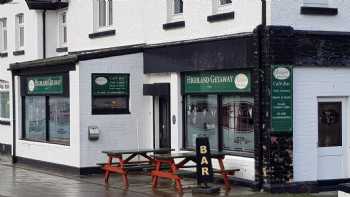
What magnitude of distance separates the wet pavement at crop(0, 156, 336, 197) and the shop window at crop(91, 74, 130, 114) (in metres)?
1.80

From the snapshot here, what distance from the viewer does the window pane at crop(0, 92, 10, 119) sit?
29688 millimetres

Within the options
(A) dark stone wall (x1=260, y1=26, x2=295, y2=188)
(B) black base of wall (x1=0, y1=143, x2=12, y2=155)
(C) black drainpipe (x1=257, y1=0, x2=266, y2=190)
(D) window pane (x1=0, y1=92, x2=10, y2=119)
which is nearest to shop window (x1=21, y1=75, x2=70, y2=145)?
(B) black base of wall (x1=0, y1=143, x2=12, y2=155)

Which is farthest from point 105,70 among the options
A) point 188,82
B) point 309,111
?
point 309,111

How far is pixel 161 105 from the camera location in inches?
840

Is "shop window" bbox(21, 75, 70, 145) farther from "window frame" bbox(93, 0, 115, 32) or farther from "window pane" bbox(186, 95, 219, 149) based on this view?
"window pane" bbox(186, 95, 219, 149)

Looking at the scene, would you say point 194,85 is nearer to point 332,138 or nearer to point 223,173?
point 223,173

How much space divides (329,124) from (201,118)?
3443 mm

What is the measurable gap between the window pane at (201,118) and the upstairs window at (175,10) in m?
2.23

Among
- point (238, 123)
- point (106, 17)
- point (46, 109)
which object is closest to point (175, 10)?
point (106, 17)

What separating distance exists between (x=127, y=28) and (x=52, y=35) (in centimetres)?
564

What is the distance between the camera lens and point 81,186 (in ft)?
59.7

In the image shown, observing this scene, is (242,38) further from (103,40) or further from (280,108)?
(103,40)

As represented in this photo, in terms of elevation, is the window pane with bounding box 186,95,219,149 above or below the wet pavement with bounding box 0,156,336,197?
above

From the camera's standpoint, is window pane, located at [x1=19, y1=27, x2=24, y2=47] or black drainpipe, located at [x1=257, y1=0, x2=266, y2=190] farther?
window pane, located at [x1=19, y1=27, x2=24, y2=47]
